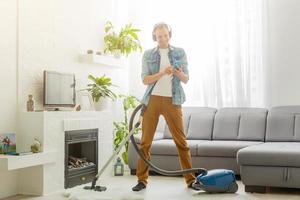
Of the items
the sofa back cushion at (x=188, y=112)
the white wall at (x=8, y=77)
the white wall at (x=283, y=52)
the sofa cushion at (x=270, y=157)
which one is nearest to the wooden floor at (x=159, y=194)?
the white wall at (x=8, y=77)

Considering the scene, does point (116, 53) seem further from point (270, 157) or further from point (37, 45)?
point (270, 157)

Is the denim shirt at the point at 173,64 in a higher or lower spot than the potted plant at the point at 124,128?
higher

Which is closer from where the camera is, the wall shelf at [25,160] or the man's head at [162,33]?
the wall shelf at [25,160]

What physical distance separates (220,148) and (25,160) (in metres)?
2.09

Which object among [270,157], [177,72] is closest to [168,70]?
[177,72]

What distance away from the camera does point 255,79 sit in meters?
5.97

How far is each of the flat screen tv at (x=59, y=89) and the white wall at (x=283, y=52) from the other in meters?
2.57

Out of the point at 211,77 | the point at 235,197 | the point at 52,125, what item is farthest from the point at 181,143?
the point at 211,77

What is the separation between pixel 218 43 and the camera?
20.2ft

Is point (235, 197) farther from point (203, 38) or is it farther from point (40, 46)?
point (203, 38)

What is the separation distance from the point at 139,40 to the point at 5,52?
254 centimetres

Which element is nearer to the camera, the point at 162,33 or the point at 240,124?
the point at 162,33

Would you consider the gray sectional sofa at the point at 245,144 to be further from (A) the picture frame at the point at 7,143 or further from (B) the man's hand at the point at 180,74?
(A) the picture frame at the point at 7,143

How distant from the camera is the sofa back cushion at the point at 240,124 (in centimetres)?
545
